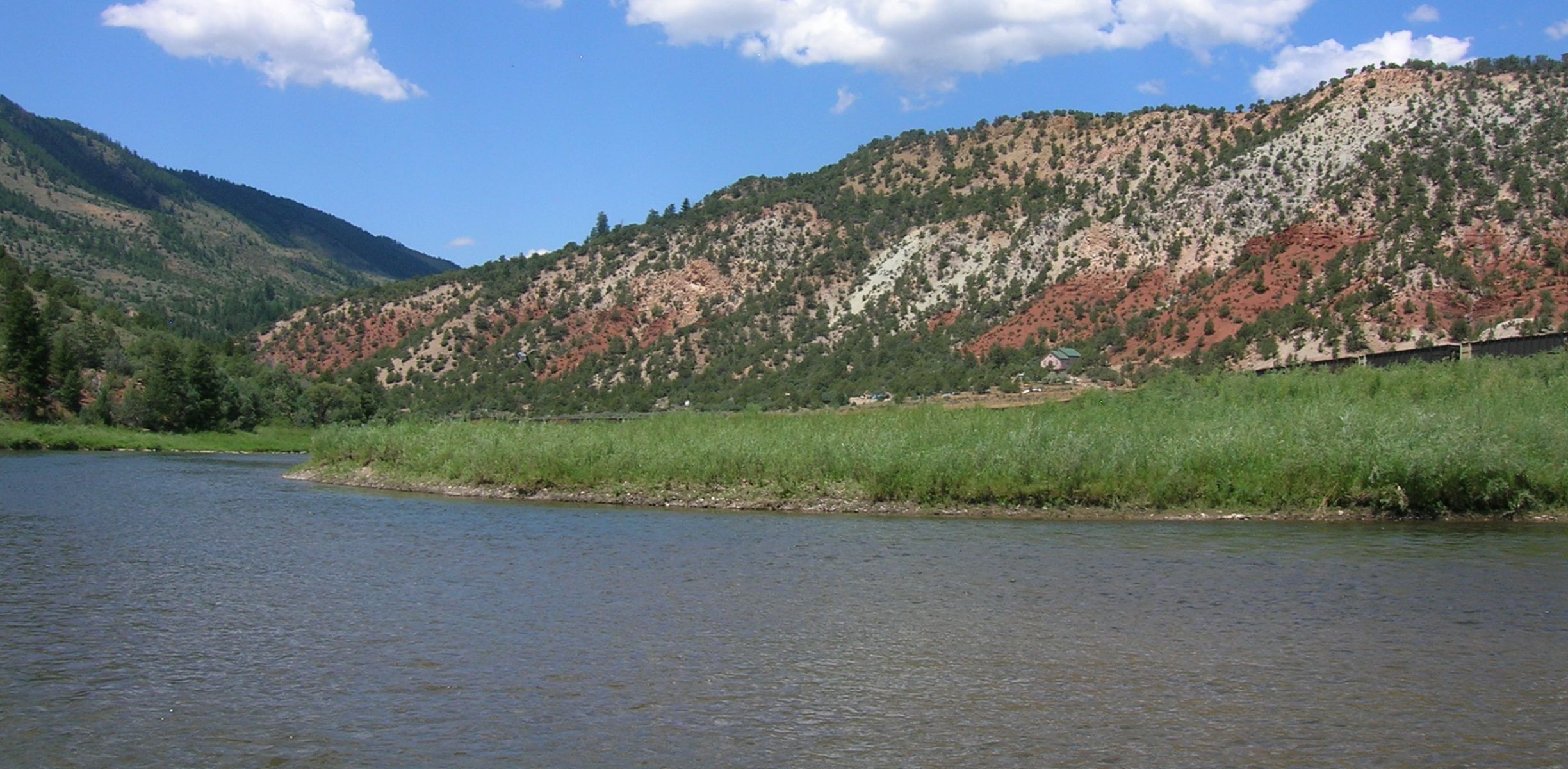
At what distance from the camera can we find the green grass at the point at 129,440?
64750 millimetres

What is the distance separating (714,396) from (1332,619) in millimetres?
67223

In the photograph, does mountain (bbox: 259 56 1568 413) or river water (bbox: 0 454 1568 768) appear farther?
mountain (bbox: 259 56 1568 413)

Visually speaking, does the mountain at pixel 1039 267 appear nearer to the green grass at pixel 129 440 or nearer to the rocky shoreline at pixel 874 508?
the green grass at pixel 129 440

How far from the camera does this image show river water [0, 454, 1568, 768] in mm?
10172

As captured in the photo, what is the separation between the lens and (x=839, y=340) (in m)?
87.6

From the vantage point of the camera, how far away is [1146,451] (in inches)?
1106

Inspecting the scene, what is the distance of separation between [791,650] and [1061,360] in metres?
56.1

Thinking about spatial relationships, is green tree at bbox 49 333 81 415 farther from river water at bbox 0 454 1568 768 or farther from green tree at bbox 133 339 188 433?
river water at bbox 0 454 1568 768

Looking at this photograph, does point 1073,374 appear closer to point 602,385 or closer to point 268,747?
point 602,385

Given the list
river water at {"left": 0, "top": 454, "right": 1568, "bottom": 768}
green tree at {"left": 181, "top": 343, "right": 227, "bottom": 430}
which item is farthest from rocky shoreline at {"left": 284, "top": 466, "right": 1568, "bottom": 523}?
green tree at {"left": 181, "top": 343, "right": 227, "bottom": 430}

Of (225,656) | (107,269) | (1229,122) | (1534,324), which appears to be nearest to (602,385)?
(1229,122)

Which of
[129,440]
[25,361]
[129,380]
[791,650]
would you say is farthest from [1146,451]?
[129,380]

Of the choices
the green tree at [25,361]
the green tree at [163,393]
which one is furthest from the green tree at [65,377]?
the green tree at [163,393]

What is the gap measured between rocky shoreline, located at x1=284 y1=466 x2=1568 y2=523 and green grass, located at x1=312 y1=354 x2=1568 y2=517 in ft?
0.78
